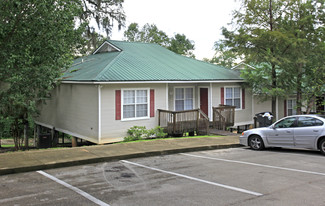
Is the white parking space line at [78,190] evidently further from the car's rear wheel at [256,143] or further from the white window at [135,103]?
the car's rear wheel at [256,143]

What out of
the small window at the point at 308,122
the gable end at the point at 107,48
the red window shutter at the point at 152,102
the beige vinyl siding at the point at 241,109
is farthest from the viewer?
the gable end at the point at 107,48

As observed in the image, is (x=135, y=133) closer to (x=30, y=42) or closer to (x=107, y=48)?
(x=30, y=42)

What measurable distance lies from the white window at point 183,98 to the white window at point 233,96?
2.22m

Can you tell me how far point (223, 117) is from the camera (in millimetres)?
18000

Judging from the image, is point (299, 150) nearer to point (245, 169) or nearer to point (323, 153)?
point (323, 153)

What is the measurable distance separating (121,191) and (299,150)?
27.7 ft

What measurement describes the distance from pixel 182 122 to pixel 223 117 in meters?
2.78

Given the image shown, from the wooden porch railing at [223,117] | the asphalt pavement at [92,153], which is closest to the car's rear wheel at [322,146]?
the asphalt pavement at [92,153]

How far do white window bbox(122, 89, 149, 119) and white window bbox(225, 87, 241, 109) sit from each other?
20.0ft

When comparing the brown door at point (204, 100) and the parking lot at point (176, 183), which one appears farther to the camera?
the brown door at point (204, 100)

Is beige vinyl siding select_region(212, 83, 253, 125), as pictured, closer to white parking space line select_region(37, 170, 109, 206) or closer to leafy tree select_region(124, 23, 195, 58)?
white parking space line select_region(37, 170, 109, 206)

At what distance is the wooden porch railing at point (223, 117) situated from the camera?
1798cm

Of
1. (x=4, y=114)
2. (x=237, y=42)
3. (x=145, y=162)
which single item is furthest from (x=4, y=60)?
(x=237, y=42)

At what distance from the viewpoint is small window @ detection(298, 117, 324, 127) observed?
11.2m
